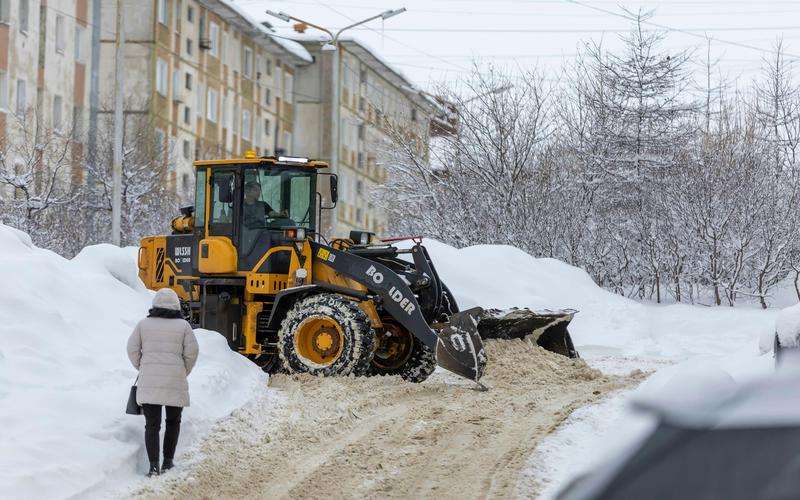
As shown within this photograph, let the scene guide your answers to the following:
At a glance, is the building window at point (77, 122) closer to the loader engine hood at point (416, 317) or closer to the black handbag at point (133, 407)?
the loader engine hood at point (416, 317)

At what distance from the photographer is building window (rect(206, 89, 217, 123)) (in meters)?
53.7

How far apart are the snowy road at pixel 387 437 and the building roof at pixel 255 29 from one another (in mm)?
39974

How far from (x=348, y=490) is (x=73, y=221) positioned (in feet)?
88.8

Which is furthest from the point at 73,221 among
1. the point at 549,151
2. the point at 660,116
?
the point at 660,116

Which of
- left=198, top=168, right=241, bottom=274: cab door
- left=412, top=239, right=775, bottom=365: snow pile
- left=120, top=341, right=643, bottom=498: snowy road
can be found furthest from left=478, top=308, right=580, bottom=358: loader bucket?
left=412, top=239, right=775, bottom=365: snow pile

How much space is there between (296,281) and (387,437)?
5.07 m

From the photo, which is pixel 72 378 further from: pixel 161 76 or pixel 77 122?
pixel 161 76

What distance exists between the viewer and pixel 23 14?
39.5 meters

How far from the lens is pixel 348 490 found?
8.77 metres

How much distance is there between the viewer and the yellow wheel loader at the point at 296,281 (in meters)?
15.0

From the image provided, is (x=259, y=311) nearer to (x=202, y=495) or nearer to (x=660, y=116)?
(x=202, y=495)

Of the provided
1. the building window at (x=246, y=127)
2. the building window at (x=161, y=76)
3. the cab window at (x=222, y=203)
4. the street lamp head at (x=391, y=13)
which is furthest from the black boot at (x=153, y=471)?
the building window at (x=246, y=127)

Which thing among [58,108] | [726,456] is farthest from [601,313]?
[58,108]

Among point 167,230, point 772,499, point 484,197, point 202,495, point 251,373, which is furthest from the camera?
point 167,230
